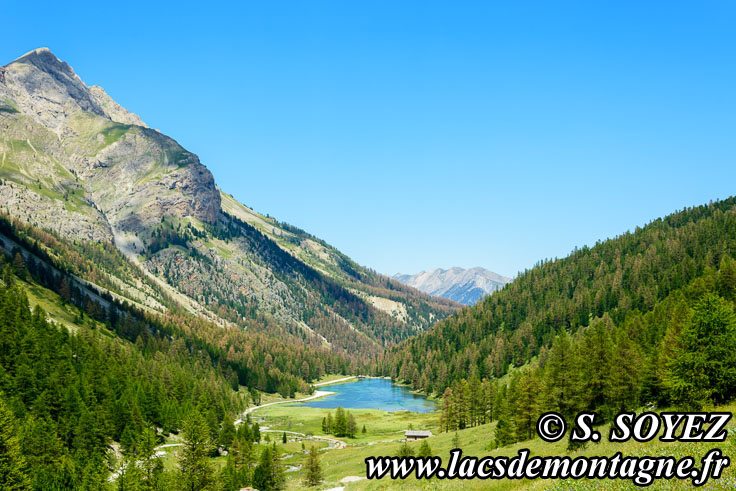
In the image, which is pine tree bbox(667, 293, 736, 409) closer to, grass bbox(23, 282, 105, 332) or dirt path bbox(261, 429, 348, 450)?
dirt path bbox(261, 429, 348, 450)

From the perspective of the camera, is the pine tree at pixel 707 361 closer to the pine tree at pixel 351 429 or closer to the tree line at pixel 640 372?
the tree line at pixel 640 372

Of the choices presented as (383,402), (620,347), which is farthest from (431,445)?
(383,402)

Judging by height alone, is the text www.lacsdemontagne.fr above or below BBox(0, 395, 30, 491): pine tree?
above

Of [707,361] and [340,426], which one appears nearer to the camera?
[707,361]

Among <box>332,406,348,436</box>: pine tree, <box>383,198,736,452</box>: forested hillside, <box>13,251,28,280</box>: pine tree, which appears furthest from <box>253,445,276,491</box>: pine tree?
<box>13,251,28,280</box>: pine tree

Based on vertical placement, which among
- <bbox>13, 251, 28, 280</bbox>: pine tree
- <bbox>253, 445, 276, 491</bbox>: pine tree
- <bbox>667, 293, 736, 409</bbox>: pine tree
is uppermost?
<bbox>667, 293, 736, 409</bbox>: pine tree

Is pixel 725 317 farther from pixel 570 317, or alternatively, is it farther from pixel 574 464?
pixel 570 317

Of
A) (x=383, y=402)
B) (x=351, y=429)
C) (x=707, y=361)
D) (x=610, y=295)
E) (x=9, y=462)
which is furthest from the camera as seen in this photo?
(x=383, y=402)

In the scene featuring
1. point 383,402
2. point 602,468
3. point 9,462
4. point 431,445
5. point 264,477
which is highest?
point 602,468

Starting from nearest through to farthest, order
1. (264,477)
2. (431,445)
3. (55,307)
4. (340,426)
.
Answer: (264,477), (431,445), (340,426), (55,307)

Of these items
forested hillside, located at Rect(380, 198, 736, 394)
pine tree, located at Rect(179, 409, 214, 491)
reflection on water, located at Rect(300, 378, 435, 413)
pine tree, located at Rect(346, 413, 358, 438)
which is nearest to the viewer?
pine tree, located at Rect(179, 409, 214, 491)

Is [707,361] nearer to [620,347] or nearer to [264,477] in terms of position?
[620,347]

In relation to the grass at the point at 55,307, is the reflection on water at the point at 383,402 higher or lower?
lower

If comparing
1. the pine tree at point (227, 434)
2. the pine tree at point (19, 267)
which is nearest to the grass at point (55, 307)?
the pine tree at point (19, 267)
